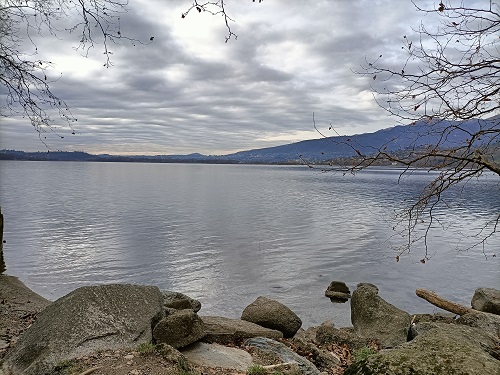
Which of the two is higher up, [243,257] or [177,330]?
[177,330]

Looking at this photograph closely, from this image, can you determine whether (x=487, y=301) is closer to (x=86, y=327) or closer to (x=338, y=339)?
(x=338, y=339)

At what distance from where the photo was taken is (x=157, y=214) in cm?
5141

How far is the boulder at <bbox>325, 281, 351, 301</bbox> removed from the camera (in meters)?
21.9

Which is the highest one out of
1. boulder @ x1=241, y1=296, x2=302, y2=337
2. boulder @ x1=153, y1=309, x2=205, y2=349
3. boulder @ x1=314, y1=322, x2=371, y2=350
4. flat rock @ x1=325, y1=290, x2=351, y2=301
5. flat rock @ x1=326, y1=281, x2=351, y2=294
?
boulder @ x1=153, y1=309, x2=205, y2=349

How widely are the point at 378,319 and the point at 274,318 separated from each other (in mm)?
4306

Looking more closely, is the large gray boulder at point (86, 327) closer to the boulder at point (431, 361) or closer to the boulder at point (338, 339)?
the boulder at point (431, 361)

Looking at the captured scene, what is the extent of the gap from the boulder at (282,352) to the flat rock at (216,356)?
2.44ft

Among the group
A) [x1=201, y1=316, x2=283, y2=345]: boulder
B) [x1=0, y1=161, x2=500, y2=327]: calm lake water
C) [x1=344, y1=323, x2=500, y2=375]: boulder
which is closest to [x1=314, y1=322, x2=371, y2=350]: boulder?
[x1=201, y1=316, x2=283, y2=345]: boulder

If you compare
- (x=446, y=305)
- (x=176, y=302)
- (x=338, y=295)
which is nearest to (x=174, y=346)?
(x=176, y=302)

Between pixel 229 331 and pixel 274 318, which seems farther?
pixel 274 318

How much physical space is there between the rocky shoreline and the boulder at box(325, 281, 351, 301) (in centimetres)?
890

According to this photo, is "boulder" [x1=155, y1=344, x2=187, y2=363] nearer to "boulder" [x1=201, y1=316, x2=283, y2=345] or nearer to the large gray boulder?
the large gray boulder

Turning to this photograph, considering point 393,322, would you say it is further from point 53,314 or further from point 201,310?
point 53,314

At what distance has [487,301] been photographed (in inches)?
687
